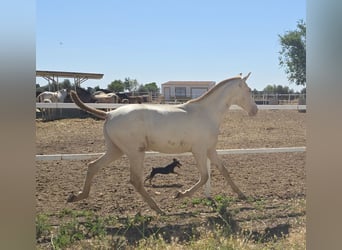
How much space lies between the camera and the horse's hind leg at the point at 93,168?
12.0 ft

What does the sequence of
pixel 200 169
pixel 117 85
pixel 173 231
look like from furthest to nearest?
pixel 117 85, pixel 200 169, pixel 173 231

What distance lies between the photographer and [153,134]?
3.60 metres

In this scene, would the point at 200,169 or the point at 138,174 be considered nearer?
the point at 138,174

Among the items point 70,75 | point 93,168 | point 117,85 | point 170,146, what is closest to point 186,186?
point 170,146

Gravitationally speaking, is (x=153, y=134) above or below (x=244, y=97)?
below

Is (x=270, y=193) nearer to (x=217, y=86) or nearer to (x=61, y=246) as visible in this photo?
(x=217, y=86)

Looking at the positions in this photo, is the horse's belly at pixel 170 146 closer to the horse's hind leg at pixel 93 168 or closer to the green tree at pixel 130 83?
the horse's hind leg at pixel 93 168

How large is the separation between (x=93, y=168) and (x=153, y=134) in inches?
27.4

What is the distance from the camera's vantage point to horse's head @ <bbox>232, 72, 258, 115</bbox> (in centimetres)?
434

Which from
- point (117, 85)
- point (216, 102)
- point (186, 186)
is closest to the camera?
point (216, 102)

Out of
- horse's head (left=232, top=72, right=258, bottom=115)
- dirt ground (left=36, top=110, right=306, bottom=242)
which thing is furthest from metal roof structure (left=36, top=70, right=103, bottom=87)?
horse's head (left=232, top=72, right=258, bottom=115)

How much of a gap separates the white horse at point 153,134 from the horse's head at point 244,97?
489 millimetres

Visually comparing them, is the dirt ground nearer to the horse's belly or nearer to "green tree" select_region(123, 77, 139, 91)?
the horse's belly

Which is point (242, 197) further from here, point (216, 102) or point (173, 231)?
point (173, 231)
